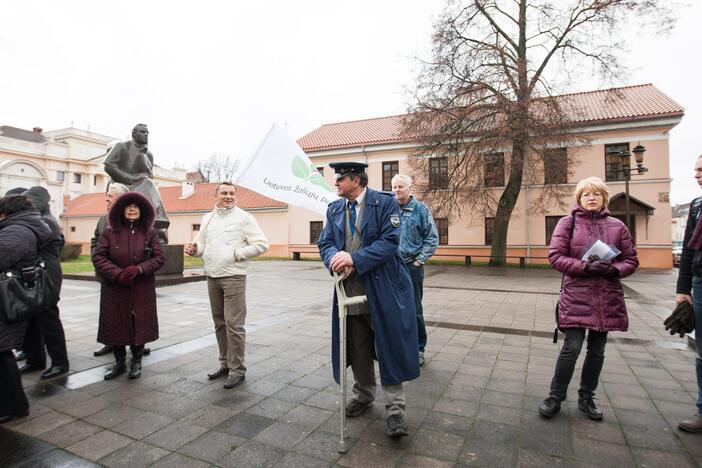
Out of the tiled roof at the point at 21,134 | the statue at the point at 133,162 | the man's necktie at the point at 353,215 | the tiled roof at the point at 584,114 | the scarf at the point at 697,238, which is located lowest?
the scarf at the point at 697,238

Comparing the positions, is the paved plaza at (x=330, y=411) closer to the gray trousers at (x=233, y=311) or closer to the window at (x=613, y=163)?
the gray trousers at (x=233, y=311)

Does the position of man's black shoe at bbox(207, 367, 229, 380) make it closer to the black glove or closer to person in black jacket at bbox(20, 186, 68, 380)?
person in black jacket at bbox(20, 186, 68, 380)

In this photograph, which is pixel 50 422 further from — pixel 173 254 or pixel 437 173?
pixel 437 173

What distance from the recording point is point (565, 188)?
23.7 m

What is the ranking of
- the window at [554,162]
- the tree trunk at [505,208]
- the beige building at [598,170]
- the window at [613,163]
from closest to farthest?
the window at [554,162]
the tree trunk at [505,208]
the beige building at [598,170]
the window at [613,163]

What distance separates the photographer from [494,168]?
20.0m

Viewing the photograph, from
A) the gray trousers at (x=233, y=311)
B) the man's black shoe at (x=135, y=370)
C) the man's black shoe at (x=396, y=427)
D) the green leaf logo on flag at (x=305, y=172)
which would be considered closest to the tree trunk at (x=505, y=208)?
the green leaf logo on flag at (x=305, y=172)

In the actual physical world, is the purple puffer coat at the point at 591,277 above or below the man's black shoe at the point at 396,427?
above

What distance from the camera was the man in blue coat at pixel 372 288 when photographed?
2.84 metres

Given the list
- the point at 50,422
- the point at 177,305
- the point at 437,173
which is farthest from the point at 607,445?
the point at 437,173

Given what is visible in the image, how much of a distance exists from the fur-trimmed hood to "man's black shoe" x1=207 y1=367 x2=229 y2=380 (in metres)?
1.72

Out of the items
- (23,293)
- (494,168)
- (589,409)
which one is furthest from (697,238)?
(494,168)

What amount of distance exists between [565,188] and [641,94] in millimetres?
8753

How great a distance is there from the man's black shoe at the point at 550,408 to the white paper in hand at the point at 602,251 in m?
1.16
